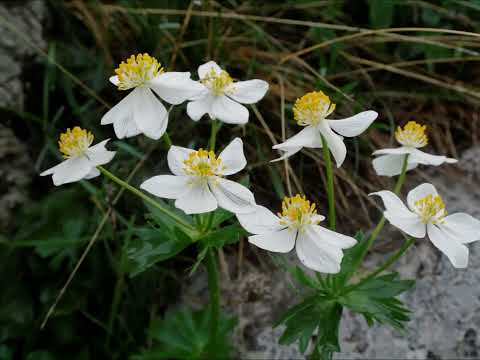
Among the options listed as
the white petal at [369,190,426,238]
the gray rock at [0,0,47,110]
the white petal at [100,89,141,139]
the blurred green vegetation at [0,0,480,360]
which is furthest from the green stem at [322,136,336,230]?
the gray rock at [0,0,47,110]

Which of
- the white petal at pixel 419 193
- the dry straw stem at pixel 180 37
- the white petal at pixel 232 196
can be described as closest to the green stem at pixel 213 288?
the white petal at pixel 232 196

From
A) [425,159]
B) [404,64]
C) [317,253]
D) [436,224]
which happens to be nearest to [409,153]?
[425,159]

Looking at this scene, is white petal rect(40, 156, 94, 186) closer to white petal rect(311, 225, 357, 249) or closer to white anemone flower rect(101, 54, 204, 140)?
white anemone flower rect(101, 54, 204, 140)

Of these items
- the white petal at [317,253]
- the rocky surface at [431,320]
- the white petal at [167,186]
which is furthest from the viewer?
the rocky surface at [431,320]

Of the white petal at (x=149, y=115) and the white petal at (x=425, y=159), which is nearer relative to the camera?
the white petal at (x=149, y=115)

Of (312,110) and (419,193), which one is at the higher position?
(312,110)

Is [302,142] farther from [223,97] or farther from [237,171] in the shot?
[223,97]

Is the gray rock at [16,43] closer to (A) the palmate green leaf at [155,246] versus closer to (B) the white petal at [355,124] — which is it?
(A) the palmate green leaf at [155,246]
